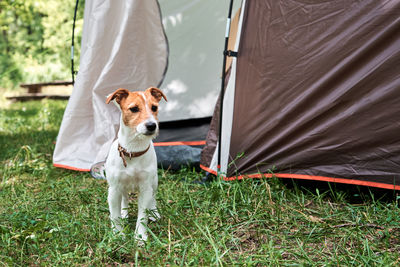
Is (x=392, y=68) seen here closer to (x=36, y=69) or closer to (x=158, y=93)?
(x=158, y=93)

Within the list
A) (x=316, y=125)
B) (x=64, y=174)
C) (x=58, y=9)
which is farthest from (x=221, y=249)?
(x=58, y=9)

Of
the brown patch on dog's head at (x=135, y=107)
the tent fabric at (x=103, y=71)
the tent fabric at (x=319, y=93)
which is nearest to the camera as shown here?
the brown patch on dog's head at (x=135, y=107)

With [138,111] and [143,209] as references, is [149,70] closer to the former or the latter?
[138,111]

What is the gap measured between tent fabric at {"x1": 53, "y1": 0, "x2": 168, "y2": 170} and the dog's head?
142cm

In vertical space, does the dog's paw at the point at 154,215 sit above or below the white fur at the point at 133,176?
below

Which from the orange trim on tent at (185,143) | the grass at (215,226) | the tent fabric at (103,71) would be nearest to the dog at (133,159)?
the grass at (215,226)

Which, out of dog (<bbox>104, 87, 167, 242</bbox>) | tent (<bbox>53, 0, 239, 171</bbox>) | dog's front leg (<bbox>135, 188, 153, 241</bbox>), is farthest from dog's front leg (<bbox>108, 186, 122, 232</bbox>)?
tent (<bbox>53, 0, 239, 171</bbox>)

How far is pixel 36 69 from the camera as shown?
1014 centimetres

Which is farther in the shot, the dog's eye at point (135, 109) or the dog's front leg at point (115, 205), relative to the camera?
the dog's front leg at point (115, 205)

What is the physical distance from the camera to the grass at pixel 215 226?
1781 mm

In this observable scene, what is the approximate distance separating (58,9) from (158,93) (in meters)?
8.90

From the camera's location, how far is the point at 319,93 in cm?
241

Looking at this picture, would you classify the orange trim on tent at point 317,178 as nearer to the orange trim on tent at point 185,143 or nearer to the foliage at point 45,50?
the orange trim on tent at point 185,143

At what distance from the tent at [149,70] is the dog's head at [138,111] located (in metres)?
1.35
